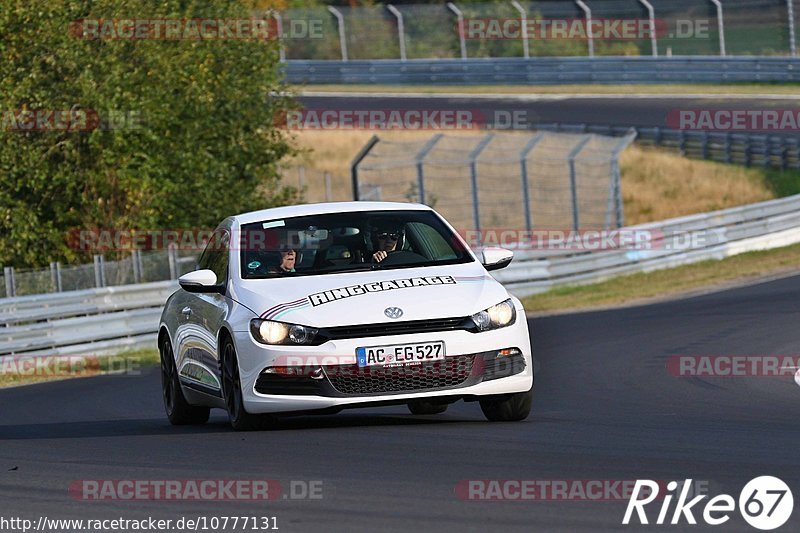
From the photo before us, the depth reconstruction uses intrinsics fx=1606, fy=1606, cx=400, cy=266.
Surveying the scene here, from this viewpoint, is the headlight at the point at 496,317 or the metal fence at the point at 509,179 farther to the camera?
the metal fence at the point at 509,179

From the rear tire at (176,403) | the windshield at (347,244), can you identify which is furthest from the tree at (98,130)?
the windshield at (347,244)

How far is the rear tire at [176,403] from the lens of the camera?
11.8 meters

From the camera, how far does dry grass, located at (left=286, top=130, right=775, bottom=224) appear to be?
124 ft

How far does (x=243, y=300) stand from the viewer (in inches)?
402

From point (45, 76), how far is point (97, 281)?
5066mm

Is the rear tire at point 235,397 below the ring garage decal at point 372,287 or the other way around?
below

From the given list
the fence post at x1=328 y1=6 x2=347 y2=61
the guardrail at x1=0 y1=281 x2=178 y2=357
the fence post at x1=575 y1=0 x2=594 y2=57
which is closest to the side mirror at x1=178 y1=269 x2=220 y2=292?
the guardrail at x1=0 y1=281 x2=178 y2=357

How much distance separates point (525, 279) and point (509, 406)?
54.6 feet

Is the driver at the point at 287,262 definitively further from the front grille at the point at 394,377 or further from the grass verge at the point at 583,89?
the grass verge at the point at 583,89

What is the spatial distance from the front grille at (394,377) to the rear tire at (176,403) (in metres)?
2.38

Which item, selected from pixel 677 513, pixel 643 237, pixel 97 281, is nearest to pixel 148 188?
pixel 97 281

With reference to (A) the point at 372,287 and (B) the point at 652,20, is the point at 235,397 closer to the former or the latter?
(A) the point at 372,287

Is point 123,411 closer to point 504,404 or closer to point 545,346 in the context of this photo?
point 504,404

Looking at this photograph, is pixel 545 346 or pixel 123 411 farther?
pixel 545 346
